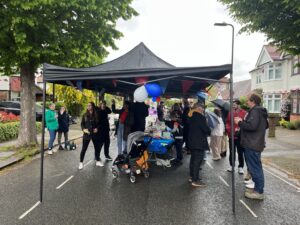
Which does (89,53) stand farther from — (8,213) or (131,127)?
(8,213)

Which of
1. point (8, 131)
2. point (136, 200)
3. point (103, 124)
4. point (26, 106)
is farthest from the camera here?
point (8, 131)

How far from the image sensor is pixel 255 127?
6559 mm

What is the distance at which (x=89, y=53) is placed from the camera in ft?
43.3

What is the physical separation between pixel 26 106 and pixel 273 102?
91.8ft

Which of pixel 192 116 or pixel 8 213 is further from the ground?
pixel 192 116

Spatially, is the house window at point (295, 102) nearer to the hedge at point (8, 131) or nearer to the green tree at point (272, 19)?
the green tree at point (272, 19)

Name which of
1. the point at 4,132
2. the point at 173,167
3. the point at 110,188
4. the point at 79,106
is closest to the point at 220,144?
the point at 173,167

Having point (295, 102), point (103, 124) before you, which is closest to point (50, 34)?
point (103, 124)

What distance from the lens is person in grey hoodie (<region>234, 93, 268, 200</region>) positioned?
6609 millimetres

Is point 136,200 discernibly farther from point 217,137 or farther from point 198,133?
point 217,137

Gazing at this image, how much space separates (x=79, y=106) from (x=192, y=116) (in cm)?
2522

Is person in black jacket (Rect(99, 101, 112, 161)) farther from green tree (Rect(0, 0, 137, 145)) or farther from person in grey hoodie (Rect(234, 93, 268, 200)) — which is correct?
person in grey hoodie (Rect(234, 93, 268, 200))

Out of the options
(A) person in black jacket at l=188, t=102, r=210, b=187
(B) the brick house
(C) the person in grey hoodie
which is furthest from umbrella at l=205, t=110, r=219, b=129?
(B) the brick house

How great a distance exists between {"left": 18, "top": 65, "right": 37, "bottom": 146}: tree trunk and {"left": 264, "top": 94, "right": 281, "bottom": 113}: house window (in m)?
27.4
